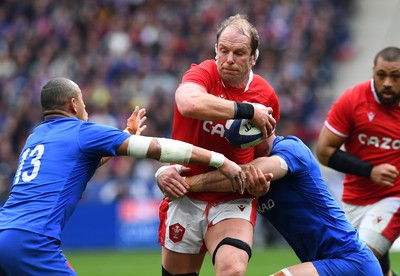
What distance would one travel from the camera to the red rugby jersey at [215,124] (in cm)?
721

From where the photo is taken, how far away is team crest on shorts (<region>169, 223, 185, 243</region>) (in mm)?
7453

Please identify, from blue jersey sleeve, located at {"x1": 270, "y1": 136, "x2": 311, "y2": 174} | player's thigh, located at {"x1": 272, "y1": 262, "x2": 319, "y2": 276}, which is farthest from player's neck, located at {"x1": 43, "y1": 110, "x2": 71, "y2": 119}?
player's thigh, located at {"x1": 272, "y1": 262, "x2": 319, "y2": 276}

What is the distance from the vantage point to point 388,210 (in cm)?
876

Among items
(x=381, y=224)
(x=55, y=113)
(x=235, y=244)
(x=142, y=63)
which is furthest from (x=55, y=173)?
(x=142, y=63)

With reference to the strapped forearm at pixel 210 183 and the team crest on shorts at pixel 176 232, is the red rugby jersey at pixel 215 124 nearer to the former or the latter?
the strapped forearm at pixel 210 183

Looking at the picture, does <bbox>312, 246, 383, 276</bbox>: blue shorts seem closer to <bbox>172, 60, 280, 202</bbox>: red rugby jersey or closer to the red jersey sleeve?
<bbox>172, 60, 280, 202</bbox>: red rugby jersey

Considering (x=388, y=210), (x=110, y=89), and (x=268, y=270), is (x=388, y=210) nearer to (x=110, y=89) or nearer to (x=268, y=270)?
(x=268, y=270)

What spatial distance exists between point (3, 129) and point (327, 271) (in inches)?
524

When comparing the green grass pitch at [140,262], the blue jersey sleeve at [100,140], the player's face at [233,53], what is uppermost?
the player's face at [233,53]

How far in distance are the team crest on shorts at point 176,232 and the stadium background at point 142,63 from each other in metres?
9.28

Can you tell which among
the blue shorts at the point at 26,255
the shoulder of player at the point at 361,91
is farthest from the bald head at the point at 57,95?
the shoulder of player at the point at 361,91

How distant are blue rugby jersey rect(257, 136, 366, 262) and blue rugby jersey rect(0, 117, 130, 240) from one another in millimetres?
1462

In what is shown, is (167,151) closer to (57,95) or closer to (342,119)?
(57,95)

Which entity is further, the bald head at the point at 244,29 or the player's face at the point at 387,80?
the player's face at the point at 387,80
